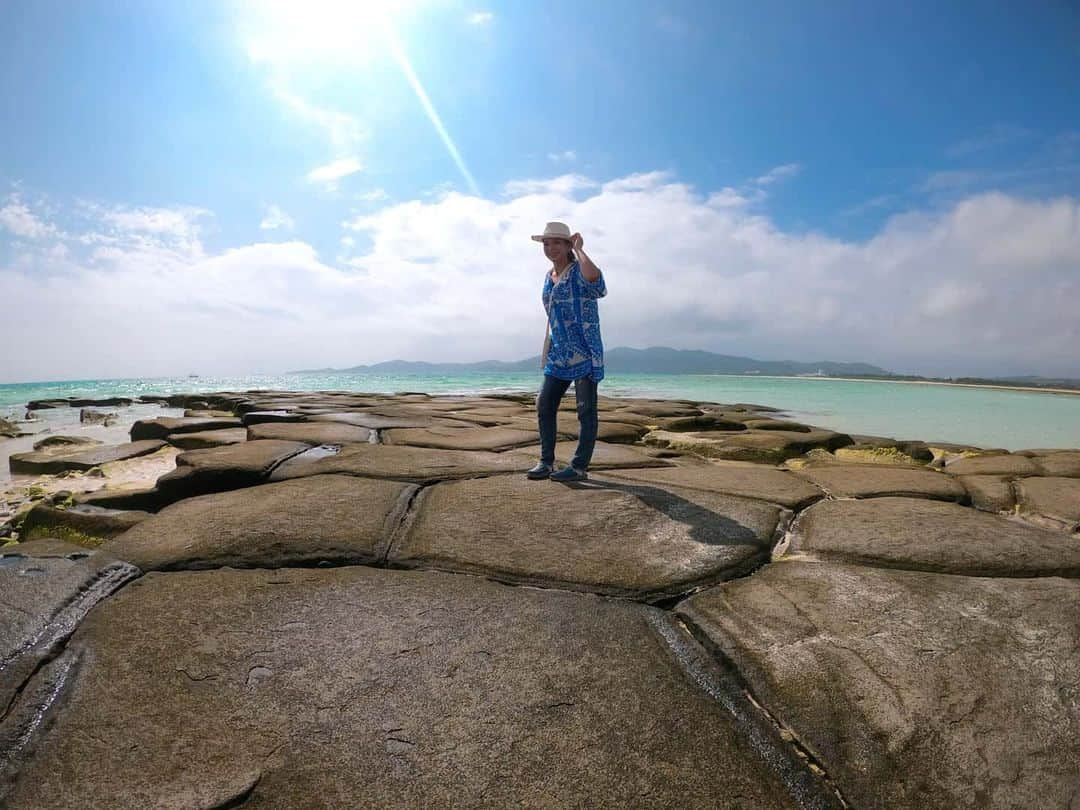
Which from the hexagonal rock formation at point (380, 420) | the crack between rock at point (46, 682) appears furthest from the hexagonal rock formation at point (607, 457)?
the crack between rock at point (46, 682)

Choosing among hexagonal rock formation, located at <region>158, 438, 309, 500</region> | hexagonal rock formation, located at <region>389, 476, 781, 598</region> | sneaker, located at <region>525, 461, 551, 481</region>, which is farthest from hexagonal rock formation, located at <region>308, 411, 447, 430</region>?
hexagonal rock formation, located at <region>389, 476, 781, 598</region>

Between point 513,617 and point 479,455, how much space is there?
1.73 meters

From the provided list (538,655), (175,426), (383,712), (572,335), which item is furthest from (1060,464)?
(175,426)

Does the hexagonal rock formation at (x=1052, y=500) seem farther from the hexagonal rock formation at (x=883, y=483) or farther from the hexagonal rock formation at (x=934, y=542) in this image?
the hexagonal rock formation at (x=934, y=542)

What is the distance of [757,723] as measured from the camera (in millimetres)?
853

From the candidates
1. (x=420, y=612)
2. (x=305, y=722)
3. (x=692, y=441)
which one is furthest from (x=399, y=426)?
(x=305, y=722)

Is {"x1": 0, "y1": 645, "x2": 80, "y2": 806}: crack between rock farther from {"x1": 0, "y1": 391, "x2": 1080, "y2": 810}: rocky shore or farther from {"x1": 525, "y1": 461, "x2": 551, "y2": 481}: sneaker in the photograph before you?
{"x1": 525, "y1": 461, "x2": 551, "y2": 481}: sneaker

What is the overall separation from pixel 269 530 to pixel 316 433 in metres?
2.08

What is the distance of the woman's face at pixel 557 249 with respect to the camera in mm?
2543

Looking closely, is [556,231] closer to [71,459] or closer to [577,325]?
[577,325]

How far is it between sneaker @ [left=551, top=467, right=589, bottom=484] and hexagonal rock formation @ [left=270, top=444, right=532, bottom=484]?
236 mm

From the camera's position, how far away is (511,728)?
827 mm

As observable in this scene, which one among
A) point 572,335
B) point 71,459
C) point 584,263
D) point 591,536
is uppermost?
point 584,263

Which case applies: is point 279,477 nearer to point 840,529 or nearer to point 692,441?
point 840,529
